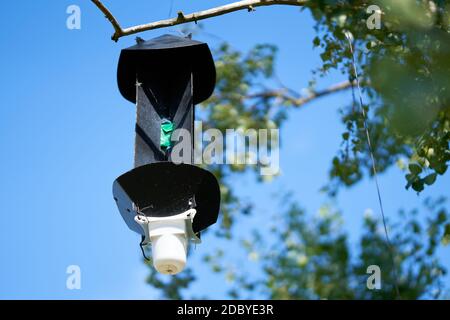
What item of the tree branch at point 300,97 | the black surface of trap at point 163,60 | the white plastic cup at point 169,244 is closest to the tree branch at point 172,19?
the black surface of trap at point 163,60

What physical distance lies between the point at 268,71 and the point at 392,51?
416 cm

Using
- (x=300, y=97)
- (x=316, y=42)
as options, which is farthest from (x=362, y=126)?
(x=300, y=97)

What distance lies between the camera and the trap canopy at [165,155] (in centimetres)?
338

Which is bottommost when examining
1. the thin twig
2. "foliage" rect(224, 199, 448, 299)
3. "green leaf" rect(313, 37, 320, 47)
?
"foliage" rect(224, 199, 448, 299)

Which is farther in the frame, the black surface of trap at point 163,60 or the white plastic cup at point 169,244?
the black surface of trap at point 163,60

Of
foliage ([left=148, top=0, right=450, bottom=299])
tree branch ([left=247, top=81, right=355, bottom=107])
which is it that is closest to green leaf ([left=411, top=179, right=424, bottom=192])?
foliage ([left=148, top=0, right=450, bottom=299])

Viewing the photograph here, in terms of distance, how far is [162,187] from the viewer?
11.2ft

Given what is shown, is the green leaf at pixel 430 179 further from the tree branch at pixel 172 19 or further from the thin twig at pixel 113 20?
the thin twig at pixel 113 20

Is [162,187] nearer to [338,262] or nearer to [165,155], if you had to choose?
[165,155]

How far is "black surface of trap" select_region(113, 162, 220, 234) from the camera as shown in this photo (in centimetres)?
342

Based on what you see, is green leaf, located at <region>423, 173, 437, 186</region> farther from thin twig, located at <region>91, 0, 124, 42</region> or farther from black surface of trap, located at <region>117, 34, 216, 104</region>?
thin twig, located at <region>91, 0, 124, 42</region>
